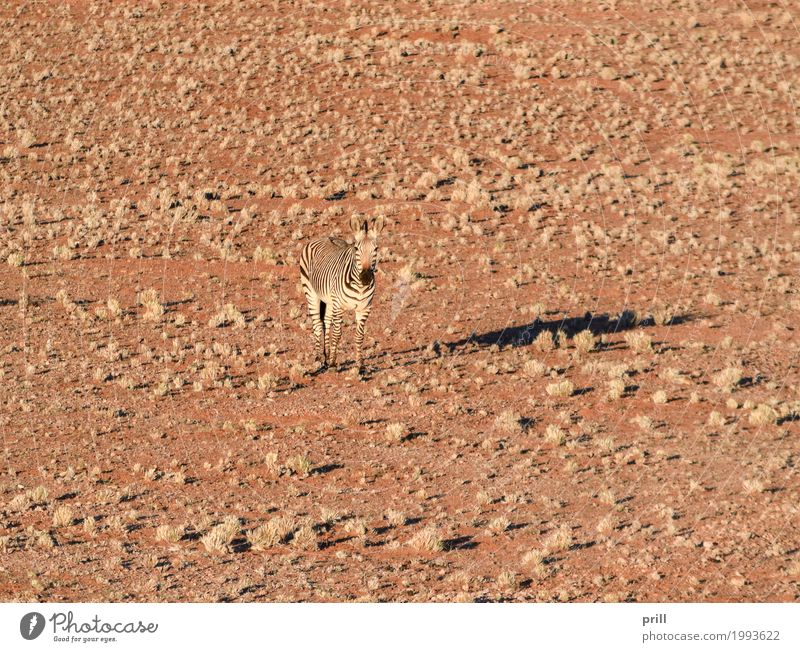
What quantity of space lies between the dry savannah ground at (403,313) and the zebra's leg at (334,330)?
0.65 m

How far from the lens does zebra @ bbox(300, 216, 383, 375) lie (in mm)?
23734

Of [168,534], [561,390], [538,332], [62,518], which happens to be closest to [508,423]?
[561,390]

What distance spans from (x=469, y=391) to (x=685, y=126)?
30597mm

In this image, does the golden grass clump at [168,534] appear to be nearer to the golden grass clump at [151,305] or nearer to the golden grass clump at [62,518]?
the golden grass clump at [62,518]

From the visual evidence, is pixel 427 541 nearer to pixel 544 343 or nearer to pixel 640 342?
pixel 544 343

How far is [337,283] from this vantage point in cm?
2492

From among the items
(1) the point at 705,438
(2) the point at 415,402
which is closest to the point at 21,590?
(2) the point at 415,402

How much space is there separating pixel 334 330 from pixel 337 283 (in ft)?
4.19

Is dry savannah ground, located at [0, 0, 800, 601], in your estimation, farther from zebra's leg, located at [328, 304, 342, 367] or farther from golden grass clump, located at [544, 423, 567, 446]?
zebra's leg, located at [328, 304, 342, 367]

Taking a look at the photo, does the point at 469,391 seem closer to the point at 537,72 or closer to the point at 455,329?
the point at 455,329

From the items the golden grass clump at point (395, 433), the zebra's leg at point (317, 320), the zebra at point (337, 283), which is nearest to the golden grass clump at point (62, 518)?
the golden grass clump at point (395, 433)

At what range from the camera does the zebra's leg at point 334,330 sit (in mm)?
25234

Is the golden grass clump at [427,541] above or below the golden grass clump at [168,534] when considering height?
below
